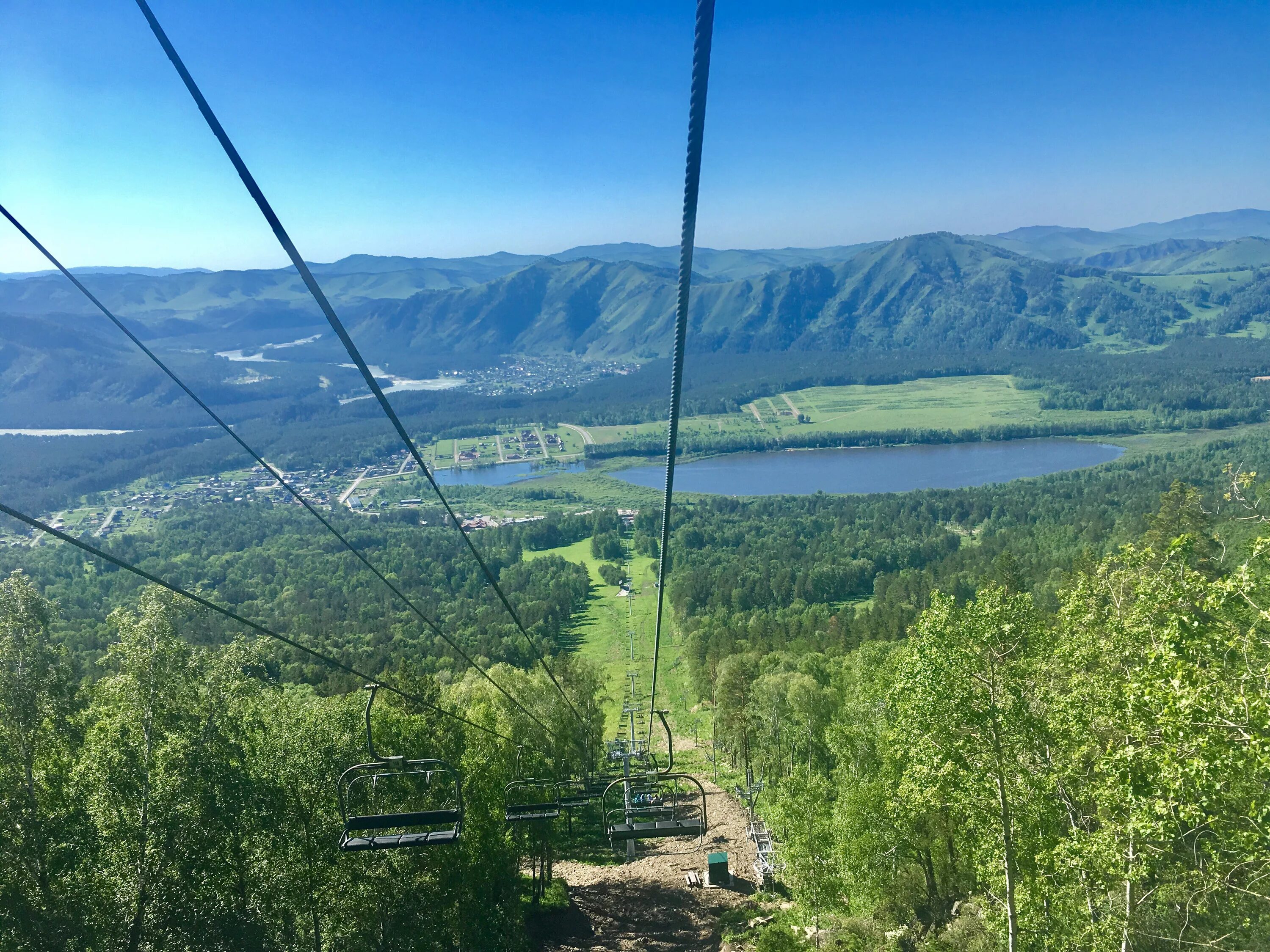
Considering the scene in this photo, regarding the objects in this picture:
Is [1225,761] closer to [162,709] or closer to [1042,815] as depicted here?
[1042,815]

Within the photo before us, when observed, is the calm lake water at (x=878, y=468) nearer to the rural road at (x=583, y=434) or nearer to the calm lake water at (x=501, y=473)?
the calm lake water at (x=501, y=473)

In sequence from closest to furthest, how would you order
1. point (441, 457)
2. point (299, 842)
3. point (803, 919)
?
point (299, 842), point (803, 919), point (441, 457)

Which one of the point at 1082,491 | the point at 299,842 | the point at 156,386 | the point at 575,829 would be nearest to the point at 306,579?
the point at 575,829

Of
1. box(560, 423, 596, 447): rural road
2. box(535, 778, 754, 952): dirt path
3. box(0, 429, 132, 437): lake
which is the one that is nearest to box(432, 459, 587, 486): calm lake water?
box(560, 423, 596, 447): rural road

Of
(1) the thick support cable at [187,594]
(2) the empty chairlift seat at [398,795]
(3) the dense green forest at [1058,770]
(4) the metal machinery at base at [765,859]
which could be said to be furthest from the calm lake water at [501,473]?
(2) the empty chairlift seat at [398,795]

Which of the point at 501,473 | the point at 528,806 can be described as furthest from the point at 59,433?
the point at 528,806

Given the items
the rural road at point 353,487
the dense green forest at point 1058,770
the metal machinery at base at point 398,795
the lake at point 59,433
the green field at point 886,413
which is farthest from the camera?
the green field at point 886,413
